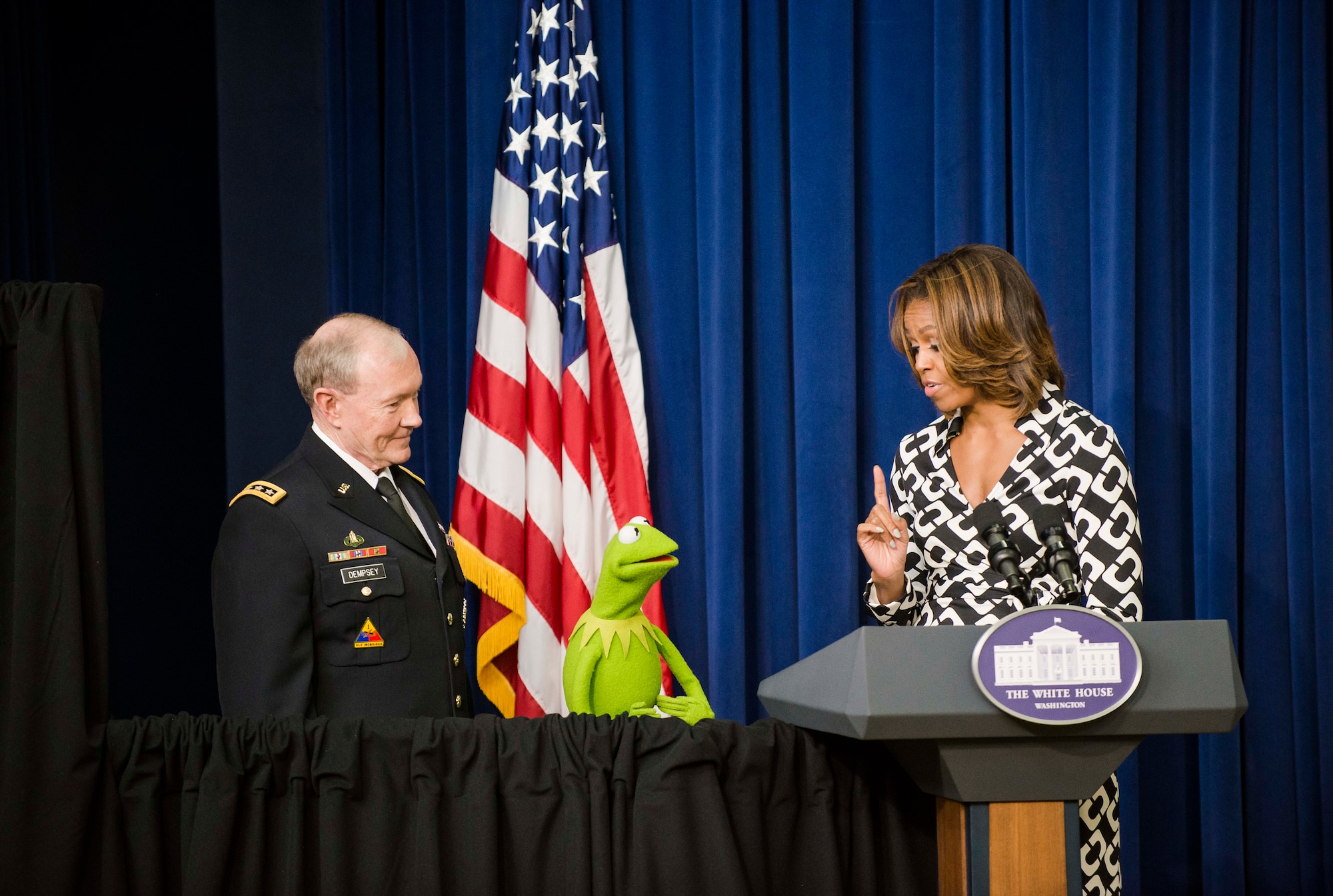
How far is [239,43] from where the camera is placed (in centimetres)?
315

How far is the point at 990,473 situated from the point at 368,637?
42.3 inches

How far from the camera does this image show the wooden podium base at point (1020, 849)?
111cm

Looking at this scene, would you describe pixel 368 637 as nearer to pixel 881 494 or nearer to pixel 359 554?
pixel 359 554

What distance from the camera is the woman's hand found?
5.64 feet

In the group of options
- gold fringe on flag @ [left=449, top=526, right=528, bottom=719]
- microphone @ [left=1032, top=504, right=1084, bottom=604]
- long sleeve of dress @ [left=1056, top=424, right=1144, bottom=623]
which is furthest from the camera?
gold fringe on flag @ [left=449, top=526, right=528, bottom=719]

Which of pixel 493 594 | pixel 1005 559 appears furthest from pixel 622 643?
pixel 493 594

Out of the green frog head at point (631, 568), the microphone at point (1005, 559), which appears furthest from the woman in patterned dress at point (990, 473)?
the green frog head at point (631, 568)

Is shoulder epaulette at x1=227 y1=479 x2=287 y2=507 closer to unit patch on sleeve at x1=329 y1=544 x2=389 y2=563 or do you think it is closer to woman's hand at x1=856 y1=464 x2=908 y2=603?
unit patch on sleeve at x1=329 y1=544 x2=389 y2=563

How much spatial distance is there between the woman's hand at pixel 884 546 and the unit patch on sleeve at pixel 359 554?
0.80 m

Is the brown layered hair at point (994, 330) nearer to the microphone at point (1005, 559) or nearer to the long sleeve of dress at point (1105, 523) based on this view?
the long sleeve of dress at point (1105, 523)

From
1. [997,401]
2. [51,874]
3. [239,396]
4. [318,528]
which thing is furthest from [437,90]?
[51,874]

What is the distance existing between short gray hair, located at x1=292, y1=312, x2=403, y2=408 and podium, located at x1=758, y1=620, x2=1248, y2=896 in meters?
1.09

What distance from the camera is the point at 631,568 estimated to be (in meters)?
1.74

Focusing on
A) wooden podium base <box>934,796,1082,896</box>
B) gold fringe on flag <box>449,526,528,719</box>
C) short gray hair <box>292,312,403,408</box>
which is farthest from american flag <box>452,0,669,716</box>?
wooden podium base <box>934,796,1082,896</box>
